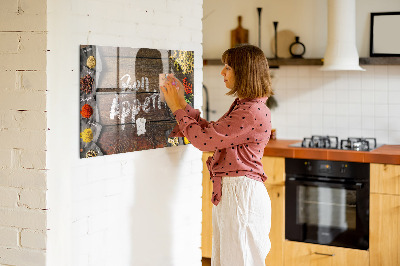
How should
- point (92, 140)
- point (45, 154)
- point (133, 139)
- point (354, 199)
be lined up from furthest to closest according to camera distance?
point (354, 199), point (133, 139), point (92, 140), point (45, 154)

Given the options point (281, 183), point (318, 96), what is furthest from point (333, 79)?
point (281, 183)

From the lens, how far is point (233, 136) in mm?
2631

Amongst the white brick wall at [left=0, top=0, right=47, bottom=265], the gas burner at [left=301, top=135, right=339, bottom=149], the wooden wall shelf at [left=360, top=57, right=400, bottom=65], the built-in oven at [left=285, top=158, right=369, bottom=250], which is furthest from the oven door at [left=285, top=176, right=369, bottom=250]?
the white brick wall at [left=0, top=0, right=47, bottom=265]

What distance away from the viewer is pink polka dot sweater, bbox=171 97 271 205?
263cm

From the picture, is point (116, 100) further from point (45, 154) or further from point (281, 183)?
point (281, 183)

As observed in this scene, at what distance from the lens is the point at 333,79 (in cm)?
477

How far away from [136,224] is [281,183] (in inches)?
70.9

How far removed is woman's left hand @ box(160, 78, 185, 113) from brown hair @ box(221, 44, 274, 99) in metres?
0.30

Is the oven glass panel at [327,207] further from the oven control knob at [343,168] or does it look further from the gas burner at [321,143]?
the gas burner at [321,143]

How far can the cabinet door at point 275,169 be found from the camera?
4.30m

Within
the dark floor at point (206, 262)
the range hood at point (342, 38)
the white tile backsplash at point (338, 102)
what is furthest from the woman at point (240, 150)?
the white tile backsplash at point (338, 102)

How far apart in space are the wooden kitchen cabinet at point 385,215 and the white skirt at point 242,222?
4.89 feet

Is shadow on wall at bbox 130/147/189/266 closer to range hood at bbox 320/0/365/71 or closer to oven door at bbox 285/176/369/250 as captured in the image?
oven door at bbox 285/176/369/250

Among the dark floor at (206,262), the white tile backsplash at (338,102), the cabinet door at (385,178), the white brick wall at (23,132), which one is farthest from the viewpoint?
the dark floor at (206,262)
